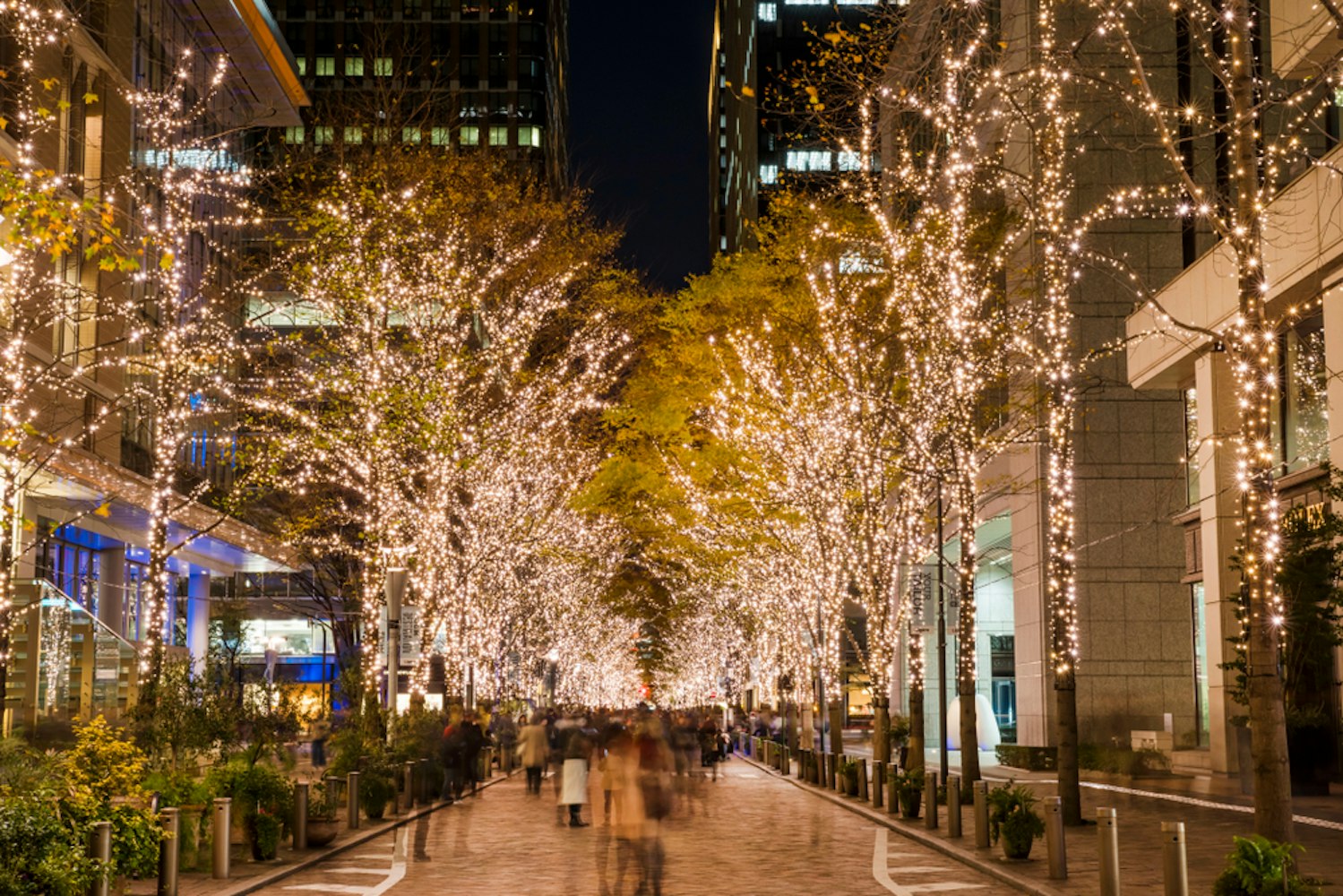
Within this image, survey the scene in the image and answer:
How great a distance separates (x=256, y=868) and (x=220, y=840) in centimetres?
141

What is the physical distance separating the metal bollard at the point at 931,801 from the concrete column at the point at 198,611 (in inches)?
1499

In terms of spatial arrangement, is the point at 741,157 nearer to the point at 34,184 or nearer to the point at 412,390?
the point at 412,390

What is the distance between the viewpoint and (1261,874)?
440 inches

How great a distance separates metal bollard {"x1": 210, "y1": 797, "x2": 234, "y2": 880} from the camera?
15844mm

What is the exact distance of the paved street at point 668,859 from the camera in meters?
15.8

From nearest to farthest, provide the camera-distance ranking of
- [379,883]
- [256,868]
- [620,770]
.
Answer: [620,770]
[379,883]
[256,868]

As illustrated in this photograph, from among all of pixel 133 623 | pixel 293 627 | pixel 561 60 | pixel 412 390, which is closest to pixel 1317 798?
pixel 412 390

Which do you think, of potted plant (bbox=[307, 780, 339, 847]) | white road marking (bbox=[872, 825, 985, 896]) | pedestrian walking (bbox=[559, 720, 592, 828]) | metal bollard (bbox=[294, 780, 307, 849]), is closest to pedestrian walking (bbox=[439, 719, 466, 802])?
pedestrian walking (bbox=[559, 720, 592, 828])

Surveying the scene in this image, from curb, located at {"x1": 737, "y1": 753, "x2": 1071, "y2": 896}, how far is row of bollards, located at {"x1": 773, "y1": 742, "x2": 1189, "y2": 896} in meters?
0.32

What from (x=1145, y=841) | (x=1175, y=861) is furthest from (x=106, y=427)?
(x=1175, y=861)

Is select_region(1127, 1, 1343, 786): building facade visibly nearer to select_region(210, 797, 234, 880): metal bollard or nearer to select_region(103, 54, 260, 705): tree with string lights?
select_region(210, 797, 234, 880): metal bollard

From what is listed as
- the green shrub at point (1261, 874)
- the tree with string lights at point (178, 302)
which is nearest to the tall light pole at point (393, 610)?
the tree with string lights at point (178, 302)

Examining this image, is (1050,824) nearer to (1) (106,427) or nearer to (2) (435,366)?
(2) (435,366)

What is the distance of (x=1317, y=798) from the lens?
2558 cm
